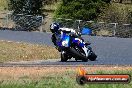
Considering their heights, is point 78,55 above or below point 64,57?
above

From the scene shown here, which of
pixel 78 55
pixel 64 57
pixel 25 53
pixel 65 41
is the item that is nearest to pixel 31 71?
pixel 65 41

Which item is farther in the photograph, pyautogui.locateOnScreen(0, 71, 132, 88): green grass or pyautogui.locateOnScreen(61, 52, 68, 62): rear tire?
pyautogui.locateOnScreen(61, 52, 68, 62): rear tire

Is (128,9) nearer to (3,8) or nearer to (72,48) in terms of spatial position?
(3,8)

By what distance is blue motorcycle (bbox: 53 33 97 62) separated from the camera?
54.9 ft

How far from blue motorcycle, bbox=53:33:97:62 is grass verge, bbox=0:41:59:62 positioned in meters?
6.55

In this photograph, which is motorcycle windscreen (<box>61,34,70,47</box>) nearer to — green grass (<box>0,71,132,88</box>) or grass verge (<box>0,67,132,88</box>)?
grass verge (<box>0,67,132,88</box>)

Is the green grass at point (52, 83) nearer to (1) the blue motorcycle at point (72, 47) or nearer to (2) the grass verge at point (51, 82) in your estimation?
(2) the grass verge at point (51, 82)

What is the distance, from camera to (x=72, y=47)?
17266 mm

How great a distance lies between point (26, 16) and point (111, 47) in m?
17.2

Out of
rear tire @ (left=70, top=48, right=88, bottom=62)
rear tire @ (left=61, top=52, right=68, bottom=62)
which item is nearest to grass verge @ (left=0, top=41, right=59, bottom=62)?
rear tire @ (left=61, top=52, right=68, bottom=62)

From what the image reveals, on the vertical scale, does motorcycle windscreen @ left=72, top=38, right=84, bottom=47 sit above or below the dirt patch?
above

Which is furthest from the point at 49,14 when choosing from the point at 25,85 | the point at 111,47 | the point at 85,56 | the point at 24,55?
the point at 25,85

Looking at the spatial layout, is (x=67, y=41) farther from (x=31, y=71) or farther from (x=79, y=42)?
(x=31, y=71)

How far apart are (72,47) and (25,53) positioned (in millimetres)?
9907
